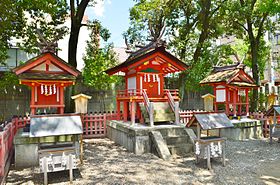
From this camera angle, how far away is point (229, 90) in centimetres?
1363

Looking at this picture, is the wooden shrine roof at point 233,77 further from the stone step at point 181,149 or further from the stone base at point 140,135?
the stone step at point 181,149

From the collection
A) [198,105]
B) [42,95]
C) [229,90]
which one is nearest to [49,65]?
[42,95]

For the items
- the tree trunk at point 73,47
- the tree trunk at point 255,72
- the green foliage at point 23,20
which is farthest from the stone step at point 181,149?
the tree trunk at point 255,72

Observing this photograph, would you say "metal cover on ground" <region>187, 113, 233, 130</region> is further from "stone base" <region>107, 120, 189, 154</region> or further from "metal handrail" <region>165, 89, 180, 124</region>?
"metal handrail" <region>165, 89, 180, 124</region>

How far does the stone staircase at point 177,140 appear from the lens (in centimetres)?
944

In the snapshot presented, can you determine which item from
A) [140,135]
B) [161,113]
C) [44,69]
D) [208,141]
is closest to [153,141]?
[140,135]

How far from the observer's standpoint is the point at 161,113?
11289mm

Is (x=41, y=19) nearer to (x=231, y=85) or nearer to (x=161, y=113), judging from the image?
(x=161, y=113)

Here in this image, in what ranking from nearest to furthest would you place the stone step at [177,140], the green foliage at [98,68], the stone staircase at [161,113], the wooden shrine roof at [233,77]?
the stone step at [177,140] < the stone staircase at [161,113] < the wooden shrine roof at [233,77] < the green foliage at [98,68]

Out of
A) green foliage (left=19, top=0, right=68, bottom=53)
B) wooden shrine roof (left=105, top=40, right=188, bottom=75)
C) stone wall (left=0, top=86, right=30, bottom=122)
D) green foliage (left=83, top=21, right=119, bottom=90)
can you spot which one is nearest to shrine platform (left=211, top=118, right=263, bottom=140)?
wooden shrine roof (left=105, top=40, right=188, bottom=75)

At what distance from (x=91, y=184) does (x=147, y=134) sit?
3988 mm

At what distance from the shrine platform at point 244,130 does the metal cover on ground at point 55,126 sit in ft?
30.1

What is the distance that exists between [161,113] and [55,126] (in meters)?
5.87

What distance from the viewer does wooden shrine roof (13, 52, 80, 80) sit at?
874 cm
